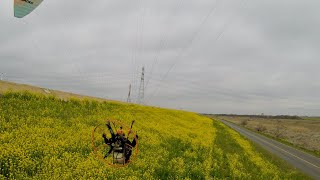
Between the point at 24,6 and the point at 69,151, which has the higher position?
the point at 24,6

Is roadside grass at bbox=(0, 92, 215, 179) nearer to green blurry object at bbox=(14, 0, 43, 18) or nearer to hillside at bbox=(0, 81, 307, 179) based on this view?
hillside at bbox=(0, 81, 307, 179)

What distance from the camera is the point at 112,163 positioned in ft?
46.2

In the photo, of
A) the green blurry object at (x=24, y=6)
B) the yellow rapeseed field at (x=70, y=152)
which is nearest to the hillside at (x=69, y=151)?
the yellow rapeseed field at (x=70, y=152)

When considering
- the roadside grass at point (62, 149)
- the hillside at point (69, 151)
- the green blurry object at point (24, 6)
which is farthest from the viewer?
the green blurry object at point (24, 6)

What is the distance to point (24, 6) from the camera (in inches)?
518

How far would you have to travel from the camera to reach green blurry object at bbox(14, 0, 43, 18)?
43.1 ft

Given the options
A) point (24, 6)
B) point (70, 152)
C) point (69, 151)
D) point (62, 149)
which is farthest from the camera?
point (69, 151)

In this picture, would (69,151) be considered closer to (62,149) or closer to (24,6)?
(62,149)

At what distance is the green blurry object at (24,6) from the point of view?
43.1 ft

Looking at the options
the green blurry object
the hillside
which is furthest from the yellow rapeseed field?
the green blurry object

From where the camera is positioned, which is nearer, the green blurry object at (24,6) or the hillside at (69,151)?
the hillside at (69,151)

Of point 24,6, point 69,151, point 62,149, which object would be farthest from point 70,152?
point 24,6

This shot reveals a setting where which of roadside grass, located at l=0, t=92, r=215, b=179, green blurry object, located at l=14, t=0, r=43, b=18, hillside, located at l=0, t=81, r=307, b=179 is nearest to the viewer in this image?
roadside grass, located at l=0, t=92, r=215, b=179

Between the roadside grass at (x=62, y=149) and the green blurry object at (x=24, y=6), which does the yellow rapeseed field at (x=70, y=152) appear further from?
the green blurry object at (x=24, y=6)
